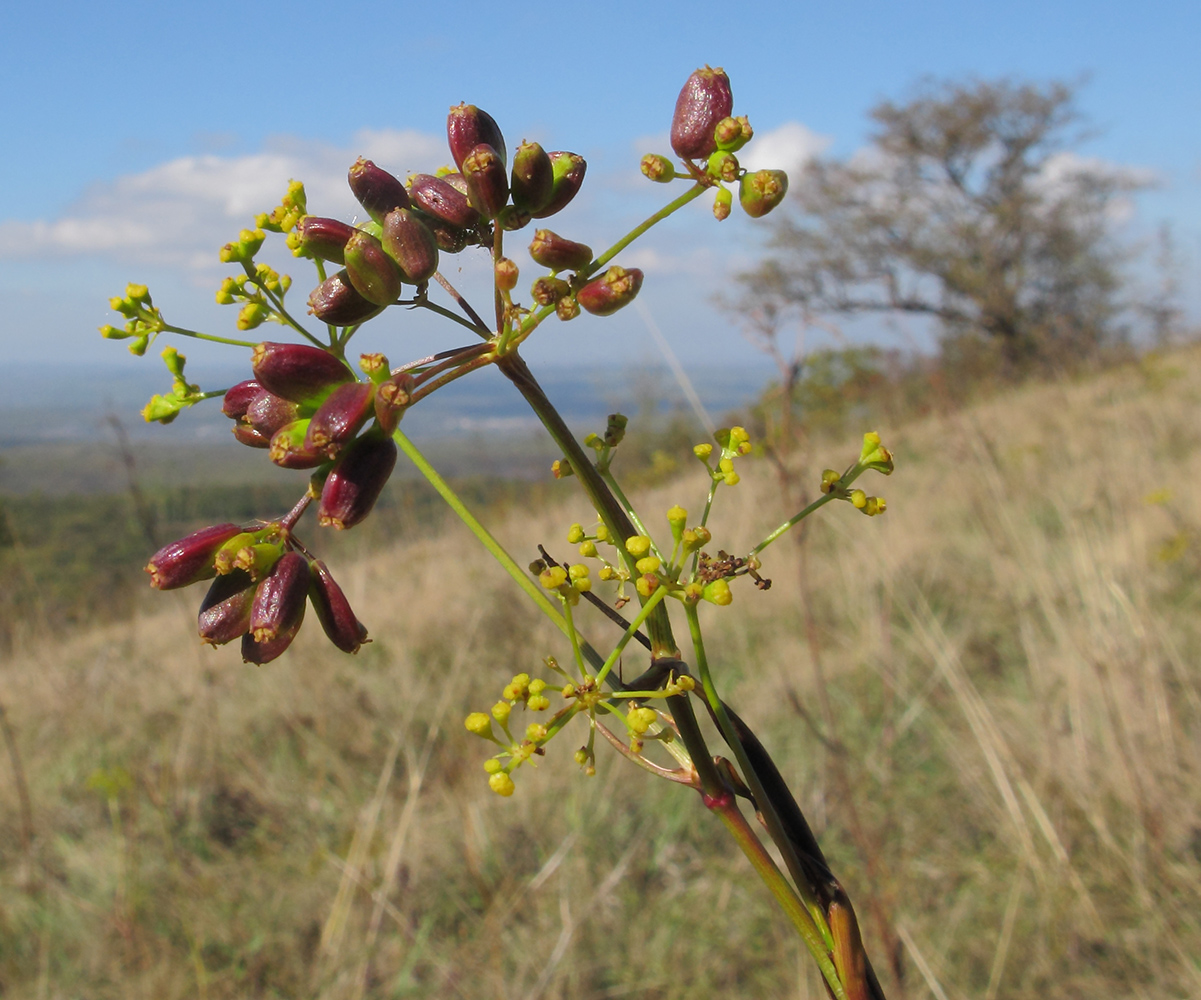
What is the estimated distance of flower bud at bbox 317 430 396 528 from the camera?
2.68ft

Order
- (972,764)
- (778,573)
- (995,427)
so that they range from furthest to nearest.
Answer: (995,427) → (778,573) → (972,764)

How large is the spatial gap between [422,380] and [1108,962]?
128 inches

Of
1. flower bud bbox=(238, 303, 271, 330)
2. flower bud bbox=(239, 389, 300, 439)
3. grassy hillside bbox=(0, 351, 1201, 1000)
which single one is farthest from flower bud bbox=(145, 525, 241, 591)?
grassy hillside bbox=(0, 351, 1201, 1000)

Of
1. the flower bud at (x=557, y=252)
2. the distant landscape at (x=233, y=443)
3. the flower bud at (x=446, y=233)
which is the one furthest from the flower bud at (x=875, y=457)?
the distant landscape at (x=233, y=443)

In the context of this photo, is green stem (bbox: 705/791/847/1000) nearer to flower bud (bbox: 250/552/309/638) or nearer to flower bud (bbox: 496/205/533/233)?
flower bud (bbox: 250/552/309/638)

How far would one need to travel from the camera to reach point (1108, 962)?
2.86 metres

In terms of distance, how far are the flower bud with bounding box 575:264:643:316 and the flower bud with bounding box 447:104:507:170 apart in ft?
0.59

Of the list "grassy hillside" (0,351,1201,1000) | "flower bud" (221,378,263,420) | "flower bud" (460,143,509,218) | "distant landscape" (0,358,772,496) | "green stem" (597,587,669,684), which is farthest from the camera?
"distant landscape" (0,358,772,496)

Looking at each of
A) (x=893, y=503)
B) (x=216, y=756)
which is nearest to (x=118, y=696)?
(x=216, y=756)

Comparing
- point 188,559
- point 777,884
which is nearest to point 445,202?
point 188,559

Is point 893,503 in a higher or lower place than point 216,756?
higher

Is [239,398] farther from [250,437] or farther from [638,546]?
Result: [638,546]

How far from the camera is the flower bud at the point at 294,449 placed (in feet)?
2.67

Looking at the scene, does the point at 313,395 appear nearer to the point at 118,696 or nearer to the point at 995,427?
the point at 118,696
